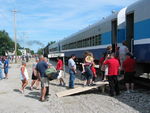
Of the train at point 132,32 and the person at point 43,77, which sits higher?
the train at point 132,32

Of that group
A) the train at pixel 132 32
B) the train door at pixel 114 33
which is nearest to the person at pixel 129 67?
the train at pixel 132 32

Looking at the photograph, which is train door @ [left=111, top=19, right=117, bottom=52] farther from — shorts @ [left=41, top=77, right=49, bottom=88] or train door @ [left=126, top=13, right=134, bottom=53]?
shorts @ [left=41, top=77, right=49, bottom=88]

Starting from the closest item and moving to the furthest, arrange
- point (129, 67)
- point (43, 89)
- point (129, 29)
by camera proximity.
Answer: point (43, 89) → point (129, 67) → point (129, 29)

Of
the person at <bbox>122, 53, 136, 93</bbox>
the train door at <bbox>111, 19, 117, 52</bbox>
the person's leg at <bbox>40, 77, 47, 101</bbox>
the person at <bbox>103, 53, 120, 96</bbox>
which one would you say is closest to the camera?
the person's leg at <bbox>40, 77, 47, 101</bbox>

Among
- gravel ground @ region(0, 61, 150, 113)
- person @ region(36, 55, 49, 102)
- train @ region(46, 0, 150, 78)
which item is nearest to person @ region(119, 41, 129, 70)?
train @ region(46, 0, 150, 78)

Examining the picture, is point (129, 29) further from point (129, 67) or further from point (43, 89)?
point (43, 89)

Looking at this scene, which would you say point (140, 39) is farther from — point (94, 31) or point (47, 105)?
point (94, 31)

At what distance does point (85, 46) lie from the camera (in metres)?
23.5

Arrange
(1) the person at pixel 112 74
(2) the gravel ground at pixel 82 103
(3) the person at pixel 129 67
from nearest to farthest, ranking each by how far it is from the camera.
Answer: (2) the gravel ground at pixel 82 103, (1) the person at pixel 112 74, (3) the person at pixel 129 67

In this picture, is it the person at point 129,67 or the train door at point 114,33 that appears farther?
the train door at point 114,33

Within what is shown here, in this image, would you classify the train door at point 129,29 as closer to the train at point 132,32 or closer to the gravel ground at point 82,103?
the train at point 132,32

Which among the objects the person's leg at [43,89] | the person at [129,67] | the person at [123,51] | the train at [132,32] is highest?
the train at [132,32]

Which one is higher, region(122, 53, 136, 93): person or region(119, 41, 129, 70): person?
region(119, 41, 129, 70): person

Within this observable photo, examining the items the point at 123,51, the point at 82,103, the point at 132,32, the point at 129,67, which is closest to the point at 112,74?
the point at 129,67
